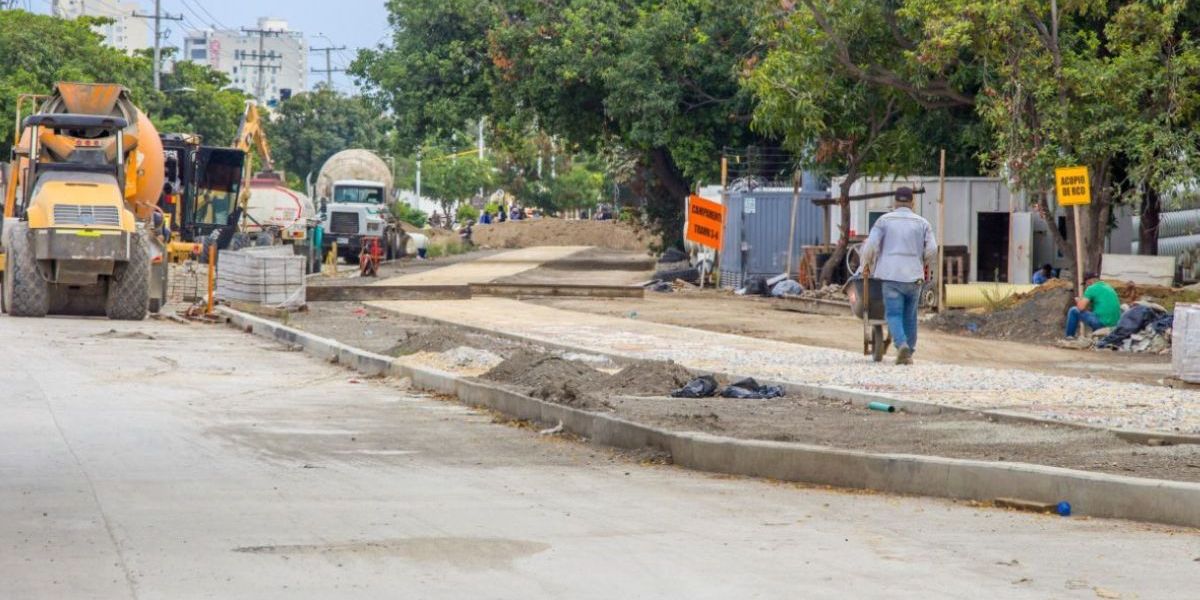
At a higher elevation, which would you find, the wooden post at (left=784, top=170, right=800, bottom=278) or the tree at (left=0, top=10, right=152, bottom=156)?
the tree at (left=0, top=10, right=152, bottom=156)

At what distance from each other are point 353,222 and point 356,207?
552 mm

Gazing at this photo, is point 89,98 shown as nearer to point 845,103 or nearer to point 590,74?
point 845,103

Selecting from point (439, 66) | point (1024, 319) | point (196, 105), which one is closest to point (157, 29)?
point (196, 105)

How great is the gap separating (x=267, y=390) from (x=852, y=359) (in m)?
5.87

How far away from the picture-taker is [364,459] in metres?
11.2

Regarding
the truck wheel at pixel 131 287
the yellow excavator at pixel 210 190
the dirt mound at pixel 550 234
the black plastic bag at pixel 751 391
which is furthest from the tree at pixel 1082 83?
the dirt mound at pixel 550 234

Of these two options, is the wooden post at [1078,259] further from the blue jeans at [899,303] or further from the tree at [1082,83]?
the blue jeans at [899,303]

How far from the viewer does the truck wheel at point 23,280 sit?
86.6 ft

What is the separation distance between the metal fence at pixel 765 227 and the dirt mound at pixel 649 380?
77.4ft

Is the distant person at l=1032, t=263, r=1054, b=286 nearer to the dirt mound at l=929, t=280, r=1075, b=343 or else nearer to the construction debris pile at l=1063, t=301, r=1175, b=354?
the dirt mound at l=929, t=280, r=1075, b=343

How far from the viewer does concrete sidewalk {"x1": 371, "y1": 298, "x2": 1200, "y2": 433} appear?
41.3 ft

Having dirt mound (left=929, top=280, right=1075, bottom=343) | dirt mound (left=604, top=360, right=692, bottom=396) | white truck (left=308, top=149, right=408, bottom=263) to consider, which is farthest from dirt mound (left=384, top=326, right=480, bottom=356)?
white truck (left=308, top=149, right=408, bottom=263)

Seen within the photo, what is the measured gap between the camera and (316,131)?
11662 centimetres

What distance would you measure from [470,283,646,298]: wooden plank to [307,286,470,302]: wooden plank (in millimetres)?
1240
